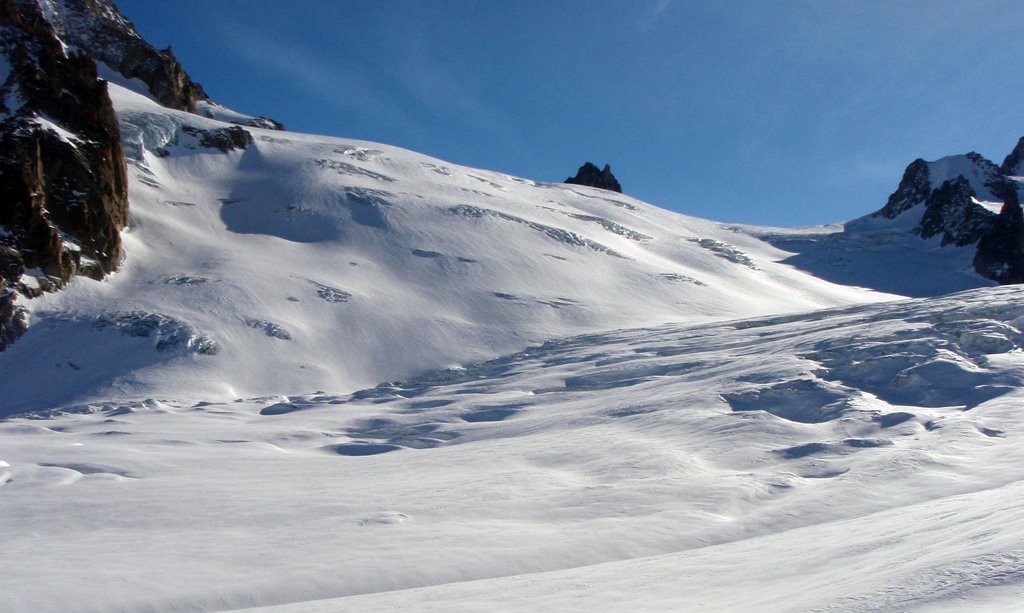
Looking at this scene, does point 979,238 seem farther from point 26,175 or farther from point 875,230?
point 26,175

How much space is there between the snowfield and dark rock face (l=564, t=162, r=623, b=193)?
4986 cm

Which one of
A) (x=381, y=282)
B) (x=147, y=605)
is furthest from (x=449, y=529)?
(x=381, y=282)

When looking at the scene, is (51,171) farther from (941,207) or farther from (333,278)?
(941,207)

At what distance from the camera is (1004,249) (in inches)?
2452

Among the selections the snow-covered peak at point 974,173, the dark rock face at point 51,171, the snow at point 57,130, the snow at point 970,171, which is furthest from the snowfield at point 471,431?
the snow-covered peak at point 974,173

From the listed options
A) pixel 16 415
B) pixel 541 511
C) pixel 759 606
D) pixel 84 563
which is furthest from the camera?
pixel 16 415

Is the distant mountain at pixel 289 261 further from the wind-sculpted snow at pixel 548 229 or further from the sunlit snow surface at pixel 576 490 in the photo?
the sunlit snow surface at pixel 576 490

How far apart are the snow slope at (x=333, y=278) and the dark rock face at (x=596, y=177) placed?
3138cm

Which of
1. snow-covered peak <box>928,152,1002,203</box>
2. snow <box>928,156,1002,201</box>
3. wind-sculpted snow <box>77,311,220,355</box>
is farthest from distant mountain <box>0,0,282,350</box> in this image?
snow <box>928,156,1002,201</box>

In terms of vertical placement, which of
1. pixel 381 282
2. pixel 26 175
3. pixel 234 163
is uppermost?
pixel 234 163

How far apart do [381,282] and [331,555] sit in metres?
29.0

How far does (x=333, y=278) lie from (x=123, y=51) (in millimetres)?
48790

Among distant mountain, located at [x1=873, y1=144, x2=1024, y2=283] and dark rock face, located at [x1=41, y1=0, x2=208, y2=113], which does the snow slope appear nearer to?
dark rock face, located at [x1=41, y1=0, x2=208, y2=113]

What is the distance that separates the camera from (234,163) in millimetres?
52188
